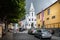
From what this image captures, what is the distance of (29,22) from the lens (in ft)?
396

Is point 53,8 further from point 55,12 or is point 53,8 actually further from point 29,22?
point 29,22

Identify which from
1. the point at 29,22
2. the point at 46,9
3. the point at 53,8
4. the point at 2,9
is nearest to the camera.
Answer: the point at 2,9

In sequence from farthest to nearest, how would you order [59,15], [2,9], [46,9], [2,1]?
1. [46,9]
2. [59,15]
3. [2,9]
4. [2,1]

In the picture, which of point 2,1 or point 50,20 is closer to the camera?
point 2,1

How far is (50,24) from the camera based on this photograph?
1992 inches

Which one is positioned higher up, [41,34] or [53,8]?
[53,8]

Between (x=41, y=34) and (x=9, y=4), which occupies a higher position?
(x=9, y=4)

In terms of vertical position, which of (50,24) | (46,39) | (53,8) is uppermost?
→ (53,8)

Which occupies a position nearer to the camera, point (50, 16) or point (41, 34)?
point (41, 34)

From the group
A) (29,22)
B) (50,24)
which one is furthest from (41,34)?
(29,22)

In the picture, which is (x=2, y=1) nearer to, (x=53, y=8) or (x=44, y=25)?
(x=53, y=8)

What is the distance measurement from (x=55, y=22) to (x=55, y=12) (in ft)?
7.57

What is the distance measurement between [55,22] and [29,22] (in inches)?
2954

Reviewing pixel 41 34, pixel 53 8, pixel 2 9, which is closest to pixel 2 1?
pixel 2 9
